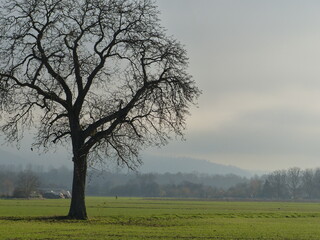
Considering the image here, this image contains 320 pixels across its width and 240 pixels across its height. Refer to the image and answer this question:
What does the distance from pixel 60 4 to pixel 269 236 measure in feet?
66.5

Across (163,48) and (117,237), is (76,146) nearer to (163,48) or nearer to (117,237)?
(163,48)

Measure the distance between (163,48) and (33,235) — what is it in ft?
54.2

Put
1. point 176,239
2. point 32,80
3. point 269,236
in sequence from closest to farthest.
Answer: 1. point 176,239
2. point 269,236
3. point 32,80

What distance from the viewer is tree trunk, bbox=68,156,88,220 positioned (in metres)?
32.8

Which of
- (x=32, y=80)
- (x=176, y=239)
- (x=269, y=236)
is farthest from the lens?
(x=32, y=80)

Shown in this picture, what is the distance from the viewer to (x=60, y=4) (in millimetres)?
33562

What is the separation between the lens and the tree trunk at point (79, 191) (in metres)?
32.8

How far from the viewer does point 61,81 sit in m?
33.6

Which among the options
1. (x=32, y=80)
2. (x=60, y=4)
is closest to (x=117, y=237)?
(x=32, y=80)

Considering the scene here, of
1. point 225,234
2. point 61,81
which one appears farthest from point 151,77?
point 225,234

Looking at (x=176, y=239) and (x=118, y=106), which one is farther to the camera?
(x=118, y=106)

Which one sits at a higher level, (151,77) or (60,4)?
(60,4)

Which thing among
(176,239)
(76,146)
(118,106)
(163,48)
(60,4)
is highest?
(60,4)

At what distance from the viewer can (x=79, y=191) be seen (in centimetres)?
3325
